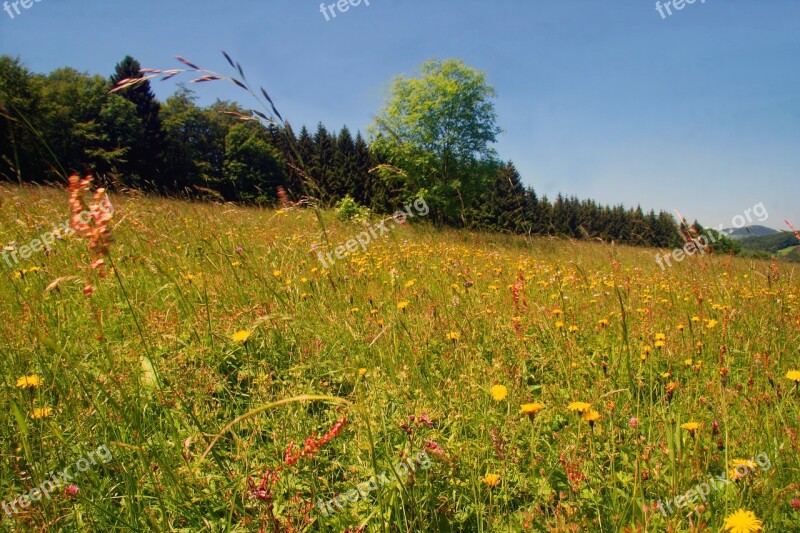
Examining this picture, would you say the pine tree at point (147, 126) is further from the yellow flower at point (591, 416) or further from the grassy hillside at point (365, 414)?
the yellow flower at point (591, 416)

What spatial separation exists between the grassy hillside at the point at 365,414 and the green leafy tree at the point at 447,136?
21366mm

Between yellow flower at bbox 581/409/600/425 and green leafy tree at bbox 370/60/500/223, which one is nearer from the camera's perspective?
yellow flower at bbox 581/409/600/425

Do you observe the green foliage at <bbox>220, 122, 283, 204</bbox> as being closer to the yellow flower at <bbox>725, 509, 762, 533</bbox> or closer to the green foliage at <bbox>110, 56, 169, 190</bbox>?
the green foliage at <bbox>110, 56, 169, 190</bbox>

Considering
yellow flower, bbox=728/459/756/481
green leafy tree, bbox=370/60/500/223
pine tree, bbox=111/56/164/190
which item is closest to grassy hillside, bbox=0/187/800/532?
yellow flower, bbox=728/459/756/481

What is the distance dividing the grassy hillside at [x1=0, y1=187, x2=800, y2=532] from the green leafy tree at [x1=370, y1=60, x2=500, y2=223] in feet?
70.1

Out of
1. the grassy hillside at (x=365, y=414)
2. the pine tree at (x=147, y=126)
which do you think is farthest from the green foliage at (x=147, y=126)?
the grassy hillside at (x=365, y=414)

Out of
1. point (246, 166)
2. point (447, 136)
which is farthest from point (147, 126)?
point (447, 136)

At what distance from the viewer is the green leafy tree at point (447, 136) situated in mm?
23578

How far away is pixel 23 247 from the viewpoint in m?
3.32

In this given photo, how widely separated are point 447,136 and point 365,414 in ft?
80.7

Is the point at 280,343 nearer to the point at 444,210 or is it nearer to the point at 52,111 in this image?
the point at 52,111

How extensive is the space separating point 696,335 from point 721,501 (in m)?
1.72

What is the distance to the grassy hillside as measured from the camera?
123 centimetres

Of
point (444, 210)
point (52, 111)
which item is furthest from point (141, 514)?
point (444, 210)
